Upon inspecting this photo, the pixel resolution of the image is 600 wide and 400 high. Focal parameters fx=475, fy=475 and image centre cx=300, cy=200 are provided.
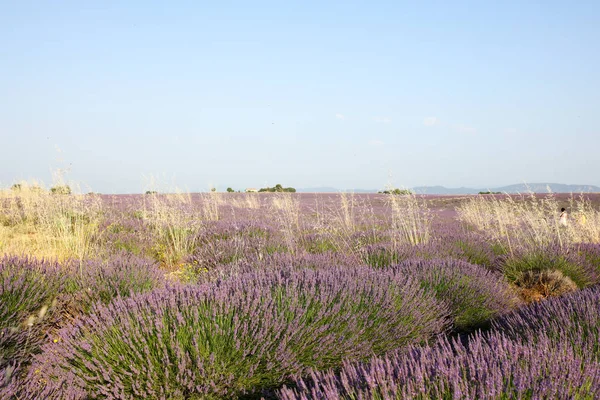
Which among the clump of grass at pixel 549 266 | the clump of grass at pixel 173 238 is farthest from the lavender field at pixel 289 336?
the clump of grass at pixel 173 238

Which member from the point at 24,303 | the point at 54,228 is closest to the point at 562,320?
the point at 24,303

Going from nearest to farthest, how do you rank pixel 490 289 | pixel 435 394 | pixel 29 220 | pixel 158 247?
1. pixel 435 394
2. pixel 490 289
3. pixel 158 247
4. pixel 29 220

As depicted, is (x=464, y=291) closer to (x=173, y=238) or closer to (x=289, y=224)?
(x=289, y=224)

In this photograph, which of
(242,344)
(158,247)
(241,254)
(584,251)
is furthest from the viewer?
(158,247)

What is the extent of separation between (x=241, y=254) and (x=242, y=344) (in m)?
3.51

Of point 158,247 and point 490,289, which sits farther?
point 158,247

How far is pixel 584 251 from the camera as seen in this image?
7.17m

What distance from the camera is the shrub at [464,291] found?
4.50m

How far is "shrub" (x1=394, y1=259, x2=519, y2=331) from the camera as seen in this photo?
4496 millimetres

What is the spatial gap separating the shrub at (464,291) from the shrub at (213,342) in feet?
3.70

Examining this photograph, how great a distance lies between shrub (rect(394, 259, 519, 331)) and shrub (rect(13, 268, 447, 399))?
3.70 ft

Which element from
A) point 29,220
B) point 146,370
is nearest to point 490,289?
point 146,370

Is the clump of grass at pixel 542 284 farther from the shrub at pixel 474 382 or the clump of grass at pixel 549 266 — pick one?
the shrub at pixel 474 382

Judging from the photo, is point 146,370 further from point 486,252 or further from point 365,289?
point 486,252
